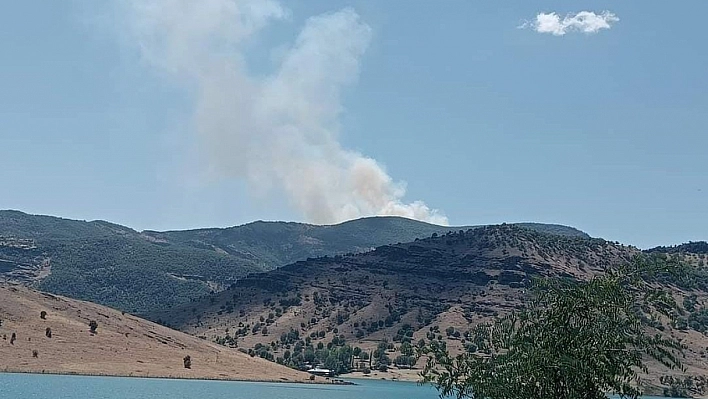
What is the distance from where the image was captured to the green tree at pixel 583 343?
17.3 meters

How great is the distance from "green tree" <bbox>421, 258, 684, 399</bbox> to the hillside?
101 meters

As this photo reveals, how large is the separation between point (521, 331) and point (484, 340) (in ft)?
9.50

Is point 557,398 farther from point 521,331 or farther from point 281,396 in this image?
point 281,396

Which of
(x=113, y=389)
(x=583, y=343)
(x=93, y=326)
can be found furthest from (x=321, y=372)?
(x=583, y=343)

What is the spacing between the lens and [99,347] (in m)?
127

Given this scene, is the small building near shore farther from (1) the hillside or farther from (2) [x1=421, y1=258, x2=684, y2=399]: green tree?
(2) [x1=421, y1=258, x2=684, y2=399]: green tree

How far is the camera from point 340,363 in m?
197

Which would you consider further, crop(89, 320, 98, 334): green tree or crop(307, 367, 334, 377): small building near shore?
crop(307, 367, 334, 377): small building near shore

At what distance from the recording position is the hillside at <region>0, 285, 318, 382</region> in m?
116

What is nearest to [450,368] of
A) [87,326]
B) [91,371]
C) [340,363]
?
[91,371]

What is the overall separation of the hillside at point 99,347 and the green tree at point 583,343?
101 meters

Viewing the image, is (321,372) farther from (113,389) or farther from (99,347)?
(113,389)

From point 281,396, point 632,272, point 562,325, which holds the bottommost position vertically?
point 281,396

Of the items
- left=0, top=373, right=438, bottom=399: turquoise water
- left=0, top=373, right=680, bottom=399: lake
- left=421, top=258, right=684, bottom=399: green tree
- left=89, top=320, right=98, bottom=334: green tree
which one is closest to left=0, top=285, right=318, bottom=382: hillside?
left=89, top=320, right=98, bottom=334: green tree
